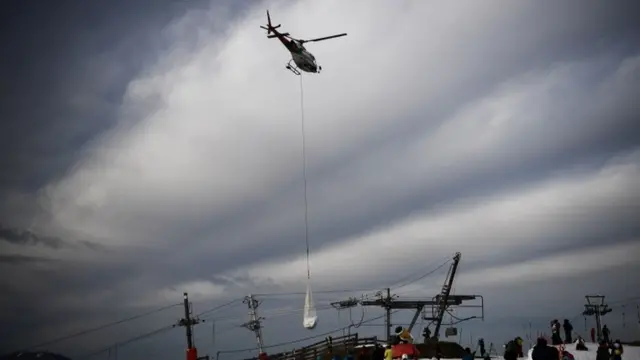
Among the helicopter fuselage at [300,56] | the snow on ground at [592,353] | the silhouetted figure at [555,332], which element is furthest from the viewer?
the helicopter fuselage at [300,56]

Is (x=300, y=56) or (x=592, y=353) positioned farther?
(x=300, y=56)

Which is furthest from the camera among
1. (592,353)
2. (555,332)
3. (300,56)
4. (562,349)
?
(300,56)

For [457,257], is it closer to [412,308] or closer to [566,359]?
[412,308]

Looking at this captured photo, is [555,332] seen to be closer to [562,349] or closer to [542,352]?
[562,349]

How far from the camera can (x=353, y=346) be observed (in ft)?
143

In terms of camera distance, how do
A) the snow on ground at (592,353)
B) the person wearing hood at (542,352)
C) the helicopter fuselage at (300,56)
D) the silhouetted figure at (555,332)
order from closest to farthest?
the person wearing hood at (542,352) < the snow on ground at (592,353) < the silhouetted figure at (555,332) < the helicopter fuselage at (300,56)

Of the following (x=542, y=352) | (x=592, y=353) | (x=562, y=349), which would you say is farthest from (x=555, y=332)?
(x=542, y=352)

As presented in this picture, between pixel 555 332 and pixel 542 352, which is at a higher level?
pixel 542 352

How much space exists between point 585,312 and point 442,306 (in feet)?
56.1

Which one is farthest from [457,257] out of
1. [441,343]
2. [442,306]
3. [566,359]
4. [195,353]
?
[566,359]

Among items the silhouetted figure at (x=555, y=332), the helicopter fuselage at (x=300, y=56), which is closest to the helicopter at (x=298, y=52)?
the helicopter fuselage at (x=300, y=56)

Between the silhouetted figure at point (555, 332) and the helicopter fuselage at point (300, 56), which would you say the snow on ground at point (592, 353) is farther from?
the helicopter fuselage at point (300, 56)

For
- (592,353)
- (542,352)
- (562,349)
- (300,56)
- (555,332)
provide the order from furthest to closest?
1. (300,56)
2. (555,332)
3. (592,353)
4. (562,349)
5. (542,352)

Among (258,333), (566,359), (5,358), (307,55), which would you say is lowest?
(5,358)
